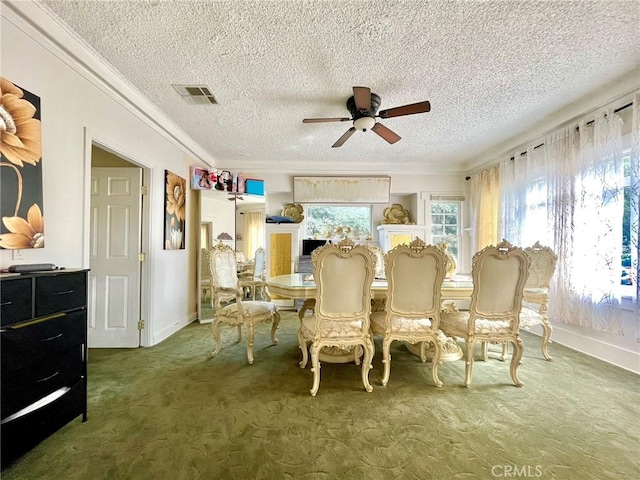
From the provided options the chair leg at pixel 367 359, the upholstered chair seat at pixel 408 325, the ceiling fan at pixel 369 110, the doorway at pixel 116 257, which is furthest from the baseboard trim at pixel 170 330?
the ceiling fan at pixel 369 110

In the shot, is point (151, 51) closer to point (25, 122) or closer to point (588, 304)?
point (25, 122)

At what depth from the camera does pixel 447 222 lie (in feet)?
17.1

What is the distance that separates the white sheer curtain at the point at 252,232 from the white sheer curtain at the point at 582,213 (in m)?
4.26

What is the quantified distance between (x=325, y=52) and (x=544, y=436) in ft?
10.0

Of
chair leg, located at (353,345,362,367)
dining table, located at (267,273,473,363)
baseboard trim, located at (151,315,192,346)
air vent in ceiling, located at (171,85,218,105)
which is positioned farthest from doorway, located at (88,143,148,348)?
chair leg, located at (353,345,362,367)

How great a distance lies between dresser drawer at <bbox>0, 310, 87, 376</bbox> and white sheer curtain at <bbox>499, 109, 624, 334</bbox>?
14.8 feet

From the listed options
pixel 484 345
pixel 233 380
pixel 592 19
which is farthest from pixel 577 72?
pixel 233 380

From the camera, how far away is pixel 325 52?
2.09m

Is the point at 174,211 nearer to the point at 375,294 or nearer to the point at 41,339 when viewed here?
the point at 41,339

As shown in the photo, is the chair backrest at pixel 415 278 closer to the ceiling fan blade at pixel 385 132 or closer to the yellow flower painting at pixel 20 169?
the ceiling fan blade at pixel 385 132

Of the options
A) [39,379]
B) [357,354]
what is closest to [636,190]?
[357,354]

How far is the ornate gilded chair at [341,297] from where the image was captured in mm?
2020

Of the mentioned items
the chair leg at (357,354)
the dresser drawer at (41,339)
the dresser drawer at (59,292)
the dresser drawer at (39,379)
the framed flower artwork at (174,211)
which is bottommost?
the chair leg at (357,354)

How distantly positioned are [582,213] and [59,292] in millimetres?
4623
